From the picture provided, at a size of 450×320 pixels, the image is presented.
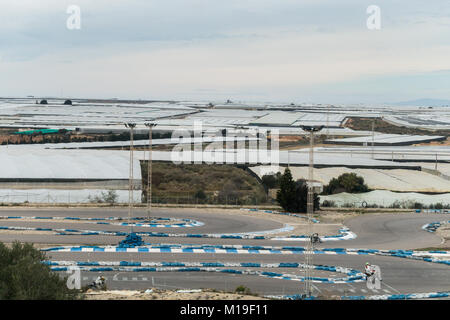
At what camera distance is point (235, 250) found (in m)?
33.8

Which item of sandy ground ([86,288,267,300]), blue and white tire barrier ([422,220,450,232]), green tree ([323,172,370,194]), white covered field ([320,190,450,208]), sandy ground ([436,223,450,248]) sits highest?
green tree ([323,172,370,194])

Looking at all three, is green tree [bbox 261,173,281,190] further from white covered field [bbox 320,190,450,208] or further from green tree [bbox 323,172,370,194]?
white covered field [bbox 320,190,450,208]

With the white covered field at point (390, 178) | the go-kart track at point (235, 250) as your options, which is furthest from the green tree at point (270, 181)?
the go-kart track at point (235, 250)

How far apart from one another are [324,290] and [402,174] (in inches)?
1759

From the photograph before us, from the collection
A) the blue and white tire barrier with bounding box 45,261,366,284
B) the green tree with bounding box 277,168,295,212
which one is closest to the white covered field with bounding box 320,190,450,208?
the green tree with bounding box 277,168,295,212

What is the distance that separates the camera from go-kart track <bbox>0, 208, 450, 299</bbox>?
26.4m

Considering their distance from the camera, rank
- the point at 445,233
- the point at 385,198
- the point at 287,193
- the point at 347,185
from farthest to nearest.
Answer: the point at 347,185, the point at 385,198, the point at 287,193, the point at 445,233

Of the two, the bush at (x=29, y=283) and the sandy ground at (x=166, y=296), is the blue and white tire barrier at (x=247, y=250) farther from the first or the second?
the bush at (x=29, y=283)

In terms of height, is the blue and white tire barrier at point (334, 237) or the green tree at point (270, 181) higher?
the green tree at point (270, 181)

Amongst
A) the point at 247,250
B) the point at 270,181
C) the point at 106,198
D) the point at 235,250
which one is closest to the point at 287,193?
the point at 270,181

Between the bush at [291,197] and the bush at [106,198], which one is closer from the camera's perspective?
the bush at [291,197]

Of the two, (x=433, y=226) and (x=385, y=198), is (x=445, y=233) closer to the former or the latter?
(x=433, y=226)

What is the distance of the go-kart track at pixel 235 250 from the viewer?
2642 cm
